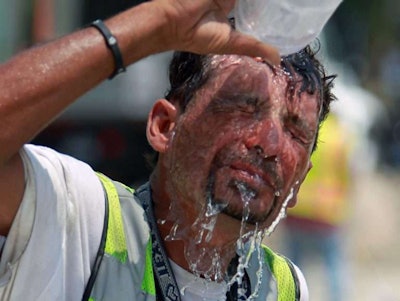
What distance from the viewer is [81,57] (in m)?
2.28

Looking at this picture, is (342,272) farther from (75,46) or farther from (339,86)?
(75,46)

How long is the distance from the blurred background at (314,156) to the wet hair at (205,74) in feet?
1.06

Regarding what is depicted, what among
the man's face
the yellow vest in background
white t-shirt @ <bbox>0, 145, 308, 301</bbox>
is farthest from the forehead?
the yellow vest in background

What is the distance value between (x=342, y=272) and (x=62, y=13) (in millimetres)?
4986

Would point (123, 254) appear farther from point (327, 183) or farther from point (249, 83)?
point (327, 183)

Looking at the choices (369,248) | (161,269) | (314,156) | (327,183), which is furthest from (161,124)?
(369,248)

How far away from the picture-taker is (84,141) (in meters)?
8.66

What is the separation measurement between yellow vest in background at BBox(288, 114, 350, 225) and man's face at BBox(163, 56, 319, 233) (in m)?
3.87

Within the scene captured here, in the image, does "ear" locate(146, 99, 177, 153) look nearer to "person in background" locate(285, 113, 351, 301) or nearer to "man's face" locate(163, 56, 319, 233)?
"man's face" locate(163, 56, 319, 233)

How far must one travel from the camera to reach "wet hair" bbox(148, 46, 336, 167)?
9.06 ft

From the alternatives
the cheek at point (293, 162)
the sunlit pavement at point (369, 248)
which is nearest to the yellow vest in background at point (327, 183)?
the sunlit pavement at point (369, 248)

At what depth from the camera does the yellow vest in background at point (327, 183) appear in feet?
21.7

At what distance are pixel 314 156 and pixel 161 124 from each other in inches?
152

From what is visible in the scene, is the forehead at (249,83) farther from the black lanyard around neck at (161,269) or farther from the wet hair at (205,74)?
the black lanyard around neck at (161,269)
